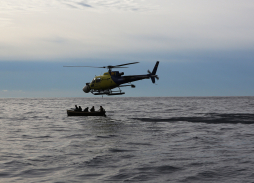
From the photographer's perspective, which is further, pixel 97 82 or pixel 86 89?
pixel 86 89

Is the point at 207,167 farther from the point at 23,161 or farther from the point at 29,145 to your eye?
the point at 29,145

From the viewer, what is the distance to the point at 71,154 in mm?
21203

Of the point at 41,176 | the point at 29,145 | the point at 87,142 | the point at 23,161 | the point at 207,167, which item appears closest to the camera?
the point at 41,176

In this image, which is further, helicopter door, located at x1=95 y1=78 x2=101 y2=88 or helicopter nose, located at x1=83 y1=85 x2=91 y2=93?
helicopter nose, located at x1=83 y1=85 x2=91 y2=93

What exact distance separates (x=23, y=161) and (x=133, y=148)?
351 inches

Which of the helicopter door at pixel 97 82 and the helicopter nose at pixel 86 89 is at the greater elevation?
the helicopter door at pixel 97 82

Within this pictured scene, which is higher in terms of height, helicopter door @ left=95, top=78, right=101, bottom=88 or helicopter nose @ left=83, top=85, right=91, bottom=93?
helicopter door @ left=95, top=78, right=101, bottom=88

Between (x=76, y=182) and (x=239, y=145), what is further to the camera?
(x=239, y=145)

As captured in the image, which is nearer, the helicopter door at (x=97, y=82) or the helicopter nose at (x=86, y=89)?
the helicopter door at (x=97, y=82)

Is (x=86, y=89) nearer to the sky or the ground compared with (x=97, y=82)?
nearer to the ground

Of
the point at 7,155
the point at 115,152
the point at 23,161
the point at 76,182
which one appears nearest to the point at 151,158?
the point at 115,152

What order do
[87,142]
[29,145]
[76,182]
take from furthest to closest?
[87,142]
[29,145]
[76,182]

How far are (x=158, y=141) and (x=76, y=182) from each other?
46.4 ft

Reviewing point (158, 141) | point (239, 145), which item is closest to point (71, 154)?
point (158, 141)
